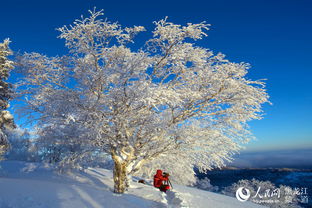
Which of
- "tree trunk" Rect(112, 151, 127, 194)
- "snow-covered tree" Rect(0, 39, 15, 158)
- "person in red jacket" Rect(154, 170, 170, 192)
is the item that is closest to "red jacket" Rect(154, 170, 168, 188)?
"person in red jacket" Rect(154, 170, 170, 192)

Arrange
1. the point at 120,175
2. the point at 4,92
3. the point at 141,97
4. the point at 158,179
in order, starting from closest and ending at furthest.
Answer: the point at 141,97 < the point at 158,179 < the point at 120,175 < the point at 4,92

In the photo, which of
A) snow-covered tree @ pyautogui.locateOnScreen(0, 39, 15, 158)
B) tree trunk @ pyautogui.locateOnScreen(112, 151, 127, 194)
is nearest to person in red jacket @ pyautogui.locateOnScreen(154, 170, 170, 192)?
tree trunk @ pyautogui.locateOnScreen(112, 151, 127, 194)

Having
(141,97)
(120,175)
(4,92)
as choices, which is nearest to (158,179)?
(120,175)

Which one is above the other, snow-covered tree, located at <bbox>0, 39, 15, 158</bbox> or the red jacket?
snow-covered tree, located at <bbox>0, 39, 15, 158</bbox>

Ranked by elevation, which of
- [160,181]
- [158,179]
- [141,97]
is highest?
[141,97]

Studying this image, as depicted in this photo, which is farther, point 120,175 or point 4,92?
point 4,92

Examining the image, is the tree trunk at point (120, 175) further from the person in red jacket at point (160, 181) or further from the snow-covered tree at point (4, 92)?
the snow-covered tree at point (4, 92)

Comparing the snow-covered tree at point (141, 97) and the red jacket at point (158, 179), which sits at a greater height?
the snow-covered tree at point (141, 97)

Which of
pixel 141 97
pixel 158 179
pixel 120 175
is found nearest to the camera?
pixel 141 97

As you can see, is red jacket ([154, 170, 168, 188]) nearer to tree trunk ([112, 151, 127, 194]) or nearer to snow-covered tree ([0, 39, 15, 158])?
tree trunk ([112, 151, 127, 194])

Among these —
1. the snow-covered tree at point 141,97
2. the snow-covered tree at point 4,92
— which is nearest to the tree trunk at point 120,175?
the snow-covered tree at point 141,97

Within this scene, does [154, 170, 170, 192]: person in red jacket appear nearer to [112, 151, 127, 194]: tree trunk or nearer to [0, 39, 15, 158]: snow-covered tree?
[112, 151, 127, 194]: tree trunk

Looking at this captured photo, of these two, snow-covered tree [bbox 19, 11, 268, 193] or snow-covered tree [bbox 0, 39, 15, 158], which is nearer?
snow-covered tree [bbox 19, 11, 268, 193]

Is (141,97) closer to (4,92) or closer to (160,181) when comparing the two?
(160,181)
